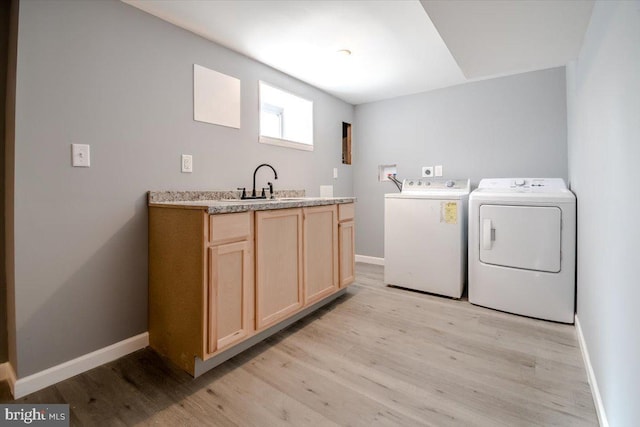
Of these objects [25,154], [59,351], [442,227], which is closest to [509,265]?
[442,227]

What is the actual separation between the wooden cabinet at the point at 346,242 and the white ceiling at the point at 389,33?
1.30 metres

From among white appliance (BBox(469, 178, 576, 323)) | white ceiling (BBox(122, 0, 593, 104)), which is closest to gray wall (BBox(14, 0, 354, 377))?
white ceiling (BBox(122, 0, 593, 104))

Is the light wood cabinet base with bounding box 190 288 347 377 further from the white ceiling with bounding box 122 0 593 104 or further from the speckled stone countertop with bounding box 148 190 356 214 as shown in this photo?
the white ceiling with bounding box 122 0 593 104

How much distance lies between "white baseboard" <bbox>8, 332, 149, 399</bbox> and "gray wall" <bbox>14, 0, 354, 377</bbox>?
0.12ft

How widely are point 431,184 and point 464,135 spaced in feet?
2.07

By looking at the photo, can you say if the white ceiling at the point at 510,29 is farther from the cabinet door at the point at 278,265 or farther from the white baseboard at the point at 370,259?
the white baseboard at the point at 370,259

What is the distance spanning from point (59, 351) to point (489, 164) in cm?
366

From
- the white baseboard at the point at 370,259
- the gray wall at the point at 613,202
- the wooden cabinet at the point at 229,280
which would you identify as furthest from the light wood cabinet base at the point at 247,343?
the gray wall at the point at 613,202

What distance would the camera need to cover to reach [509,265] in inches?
92.7

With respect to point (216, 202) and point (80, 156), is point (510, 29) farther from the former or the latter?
point (80, 156)

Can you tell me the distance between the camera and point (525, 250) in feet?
7.49

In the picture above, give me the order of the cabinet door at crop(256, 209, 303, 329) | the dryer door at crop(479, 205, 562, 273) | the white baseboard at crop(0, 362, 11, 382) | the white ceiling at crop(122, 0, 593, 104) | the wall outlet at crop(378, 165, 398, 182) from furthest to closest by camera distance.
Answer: the wall outlet at crop(378, 165, 398, 182), the dryer door at crop(479, 205, 562, 273), the cabinet door at crop(256, 209, 303, 329), the white baseboard at crop(0, 362, 11, 382), the white ceiling at crop(122, 0, 593, 104)

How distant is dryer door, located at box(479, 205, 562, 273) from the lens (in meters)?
2.18

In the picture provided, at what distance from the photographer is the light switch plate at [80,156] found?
1.57m
